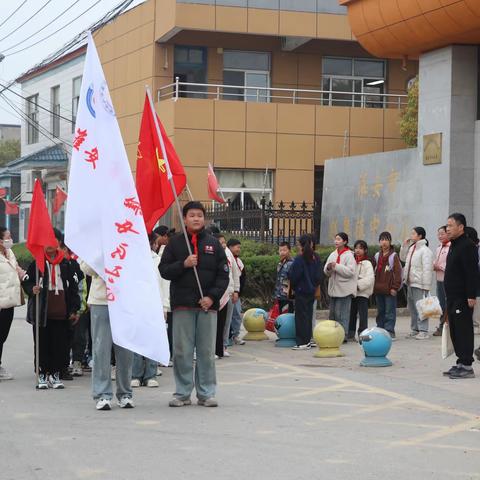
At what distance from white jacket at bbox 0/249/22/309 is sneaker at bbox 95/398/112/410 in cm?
297

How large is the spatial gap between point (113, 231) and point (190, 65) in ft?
82.7

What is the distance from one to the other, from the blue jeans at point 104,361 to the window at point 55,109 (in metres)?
36.4

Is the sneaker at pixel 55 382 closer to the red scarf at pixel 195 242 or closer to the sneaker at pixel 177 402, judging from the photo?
the sneaker at pixel 177 402

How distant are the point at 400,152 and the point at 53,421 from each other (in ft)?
49.3

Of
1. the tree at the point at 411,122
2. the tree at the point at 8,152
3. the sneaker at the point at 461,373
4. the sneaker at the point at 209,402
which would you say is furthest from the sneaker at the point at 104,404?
the tree at the point at 8,152

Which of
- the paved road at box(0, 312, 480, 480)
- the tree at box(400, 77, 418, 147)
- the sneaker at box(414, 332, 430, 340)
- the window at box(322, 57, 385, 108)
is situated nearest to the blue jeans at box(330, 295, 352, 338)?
the sneaker at box(414, 332, 430, 340)

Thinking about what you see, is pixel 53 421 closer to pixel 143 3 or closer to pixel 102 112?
pixel 102 112

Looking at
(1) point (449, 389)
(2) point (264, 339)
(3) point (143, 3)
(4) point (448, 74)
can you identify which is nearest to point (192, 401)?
(1) point (449, 389)

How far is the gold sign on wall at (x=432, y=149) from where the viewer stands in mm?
21234

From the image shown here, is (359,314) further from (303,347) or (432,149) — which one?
(432,149)

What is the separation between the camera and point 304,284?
1577cm

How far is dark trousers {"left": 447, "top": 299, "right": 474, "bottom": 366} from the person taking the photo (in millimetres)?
12352

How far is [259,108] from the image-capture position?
1289 inches

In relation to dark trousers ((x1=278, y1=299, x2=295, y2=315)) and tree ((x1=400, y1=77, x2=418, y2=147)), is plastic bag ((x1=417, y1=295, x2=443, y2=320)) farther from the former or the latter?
tree ((x1=400, y1=77, x2=418, y2=147))
